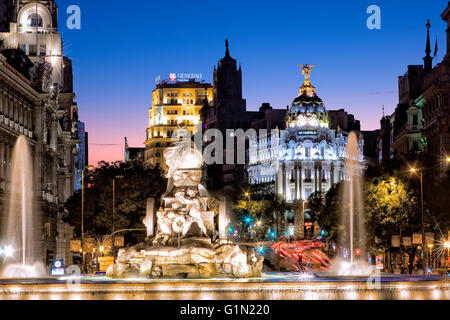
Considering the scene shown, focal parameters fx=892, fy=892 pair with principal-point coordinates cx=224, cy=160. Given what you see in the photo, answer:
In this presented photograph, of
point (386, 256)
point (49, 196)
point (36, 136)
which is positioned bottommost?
point (386, 256)

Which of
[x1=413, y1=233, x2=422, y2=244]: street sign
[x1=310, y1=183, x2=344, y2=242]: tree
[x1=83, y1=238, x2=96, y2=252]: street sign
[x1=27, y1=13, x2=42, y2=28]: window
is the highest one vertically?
[x1=27, y1=13, x2=42, y2=28]: window

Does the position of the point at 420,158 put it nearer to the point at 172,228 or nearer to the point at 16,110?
the point at 16,110

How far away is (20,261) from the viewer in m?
72.8

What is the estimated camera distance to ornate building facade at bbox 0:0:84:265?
72.2 meters

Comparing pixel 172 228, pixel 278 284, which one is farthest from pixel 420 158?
pixel 278 284

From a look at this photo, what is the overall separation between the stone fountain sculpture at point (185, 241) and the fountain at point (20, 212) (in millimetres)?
28677

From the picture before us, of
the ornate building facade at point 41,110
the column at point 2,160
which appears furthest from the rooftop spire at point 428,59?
the column at point 2,160

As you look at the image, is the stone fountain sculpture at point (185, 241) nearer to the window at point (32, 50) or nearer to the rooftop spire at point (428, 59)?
the window at point (32, 50)

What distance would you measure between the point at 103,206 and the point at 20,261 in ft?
31.1

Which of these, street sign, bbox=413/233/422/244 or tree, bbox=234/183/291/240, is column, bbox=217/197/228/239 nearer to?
street sign, bbox=413/233/422/244

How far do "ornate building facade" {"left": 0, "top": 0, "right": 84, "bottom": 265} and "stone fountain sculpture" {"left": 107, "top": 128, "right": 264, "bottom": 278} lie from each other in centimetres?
2814

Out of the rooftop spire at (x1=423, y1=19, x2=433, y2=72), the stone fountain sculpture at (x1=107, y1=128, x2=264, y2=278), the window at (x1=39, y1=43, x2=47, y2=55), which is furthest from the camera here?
the rooftop spire at (x1=423, y1=19, x2=433, y2=72)

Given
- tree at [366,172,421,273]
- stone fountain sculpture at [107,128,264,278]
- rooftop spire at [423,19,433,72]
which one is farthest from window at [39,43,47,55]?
stone fountain sculpture at [107,128,264,278]

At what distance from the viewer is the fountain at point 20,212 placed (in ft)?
232
